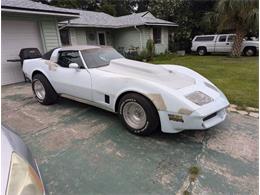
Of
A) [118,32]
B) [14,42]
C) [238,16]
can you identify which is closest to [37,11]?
[14,42]

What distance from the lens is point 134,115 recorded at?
10.4ft

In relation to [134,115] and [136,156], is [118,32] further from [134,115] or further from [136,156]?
[136,156]

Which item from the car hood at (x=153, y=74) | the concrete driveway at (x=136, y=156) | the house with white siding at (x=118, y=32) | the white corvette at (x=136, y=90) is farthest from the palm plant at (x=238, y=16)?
the car hood at (x=153, y=74)

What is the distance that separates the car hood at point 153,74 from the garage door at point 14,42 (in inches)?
215

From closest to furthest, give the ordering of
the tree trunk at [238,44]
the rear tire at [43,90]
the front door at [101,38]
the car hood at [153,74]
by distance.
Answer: the car hood at [153,74], the rear tire at [43,90], the tree trunk at [238,44], the front door at [101,38]

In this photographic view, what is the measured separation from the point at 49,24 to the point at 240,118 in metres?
7.76

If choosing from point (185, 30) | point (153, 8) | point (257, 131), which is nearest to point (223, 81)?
point (257, 131)

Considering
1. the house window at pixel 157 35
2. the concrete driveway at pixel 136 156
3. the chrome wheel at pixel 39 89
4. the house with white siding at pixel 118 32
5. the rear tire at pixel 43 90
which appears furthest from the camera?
the house window at pixel 157 35

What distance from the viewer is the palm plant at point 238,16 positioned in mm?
10898

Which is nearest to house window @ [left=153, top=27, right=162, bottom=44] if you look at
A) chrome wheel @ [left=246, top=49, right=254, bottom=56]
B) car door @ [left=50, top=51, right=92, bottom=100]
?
chrome wheel @ [left=246, top=49, right=254, bottom=56]

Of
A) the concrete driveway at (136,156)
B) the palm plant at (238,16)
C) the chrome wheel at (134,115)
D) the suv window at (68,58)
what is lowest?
the concrete driveway at (136,156)

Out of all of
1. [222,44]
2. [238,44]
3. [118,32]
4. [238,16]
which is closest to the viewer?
[238,16]

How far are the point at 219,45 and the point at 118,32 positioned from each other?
7.91m

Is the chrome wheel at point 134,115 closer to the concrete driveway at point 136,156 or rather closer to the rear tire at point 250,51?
the concrete driveway at point 136,156
